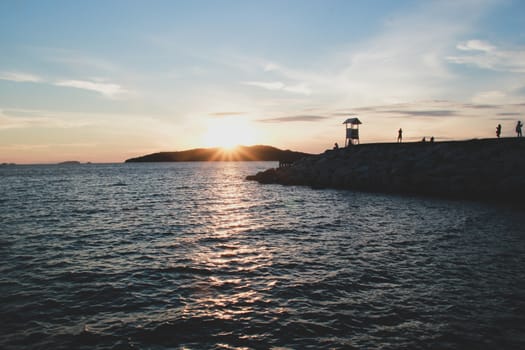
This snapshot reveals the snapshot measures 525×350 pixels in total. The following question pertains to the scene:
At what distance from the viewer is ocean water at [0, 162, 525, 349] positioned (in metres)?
9.75

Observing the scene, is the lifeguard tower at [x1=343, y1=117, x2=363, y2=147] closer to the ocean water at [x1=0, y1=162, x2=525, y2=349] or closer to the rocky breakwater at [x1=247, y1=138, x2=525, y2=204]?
the rocky breakwater at [x1=247, y1=138, x2=525, y2=204]

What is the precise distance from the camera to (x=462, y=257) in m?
17.0

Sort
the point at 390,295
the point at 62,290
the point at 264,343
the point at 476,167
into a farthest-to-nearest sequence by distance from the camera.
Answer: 1. the point at 476,167
2. the point at 62,290
3. the point at 390,295
4. the point at 264,343

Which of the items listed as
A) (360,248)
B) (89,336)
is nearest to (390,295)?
(360,248)

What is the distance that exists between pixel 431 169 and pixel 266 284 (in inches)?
1496

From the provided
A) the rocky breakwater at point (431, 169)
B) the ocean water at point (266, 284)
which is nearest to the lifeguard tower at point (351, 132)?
the rocky breakwater at point (431, 169)

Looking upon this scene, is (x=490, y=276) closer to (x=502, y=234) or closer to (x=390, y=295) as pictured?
(x=390, y=295)

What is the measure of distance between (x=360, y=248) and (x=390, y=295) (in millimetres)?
6739

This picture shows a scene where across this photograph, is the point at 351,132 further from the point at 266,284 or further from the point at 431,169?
the point at 266,284

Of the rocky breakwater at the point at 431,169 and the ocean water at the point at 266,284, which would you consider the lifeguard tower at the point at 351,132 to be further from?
the ocean water at the point at 266,284

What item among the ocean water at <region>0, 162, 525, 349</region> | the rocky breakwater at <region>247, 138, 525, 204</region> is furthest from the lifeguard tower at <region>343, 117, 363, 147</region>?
the ocean water at <region>0, 162, 525, 349</region>

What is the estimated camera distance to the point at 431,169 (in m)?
44.2

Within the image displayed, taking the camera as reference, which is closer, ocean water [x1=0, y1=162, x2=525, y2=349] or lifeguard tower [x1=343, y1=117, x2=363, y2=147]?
ocean water [x1=0, y1=162, x2=525, y2=349]

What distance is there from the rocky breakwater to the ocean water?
11.4 m
